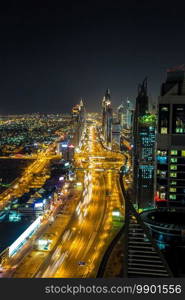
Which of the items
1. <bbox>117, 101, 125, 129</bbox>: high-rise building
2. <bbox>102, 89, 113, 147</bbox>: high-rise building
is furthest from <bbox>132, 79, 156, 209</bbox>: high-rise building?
<bbox>117, 101, 125, 129</bbox>: high-rise building

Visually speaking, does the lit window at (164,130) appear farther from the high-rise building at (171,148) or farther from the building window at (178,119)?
the building window at (178,119)

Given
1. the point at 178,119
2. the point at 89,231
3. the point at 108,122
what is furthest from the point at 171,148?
the point at 108,122

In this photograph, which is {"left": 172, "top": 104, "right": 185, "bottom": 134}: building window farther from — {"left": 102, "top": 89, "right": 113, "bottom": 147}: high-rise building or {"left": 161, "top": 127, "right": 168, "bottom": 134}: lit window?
{"left": 102, "top": 89, "right": 113, "bottom": 147}: high-rise building

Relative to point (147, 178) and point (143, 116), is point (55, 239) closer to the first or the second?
point (147, 178)

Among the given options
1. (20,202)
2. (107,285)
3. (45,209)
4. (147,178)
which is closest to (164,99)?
(147,178)

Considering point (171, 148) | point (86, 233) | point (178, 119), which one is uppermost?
point (178, 119)

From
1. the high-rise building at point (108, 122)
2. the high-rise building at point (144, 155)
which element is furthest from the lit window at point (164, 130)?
the high-rise building at point (108, 122)

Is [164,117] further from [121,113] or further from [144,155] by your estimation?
[121,113]
